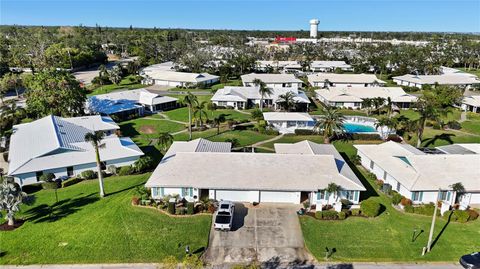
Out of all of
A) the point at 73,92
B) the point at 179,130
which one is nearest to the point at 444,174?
the point at 179,130

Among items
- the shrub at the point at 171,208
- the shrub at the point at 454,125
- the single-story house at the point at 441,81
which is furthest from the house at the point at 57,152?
the single-story house at the point at 441,81

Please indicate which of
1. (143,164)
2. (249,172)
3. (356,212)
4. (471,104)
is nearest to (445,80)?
(471,104)

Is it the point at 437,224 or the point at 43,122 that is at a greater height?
the point at 43,122

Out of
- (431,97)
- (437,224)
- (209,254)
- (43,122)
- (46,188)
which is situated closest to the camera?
(209,254)

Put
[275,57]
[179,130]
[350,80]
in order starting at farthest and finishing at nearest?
[275,57]
[350,80]
[179,130]

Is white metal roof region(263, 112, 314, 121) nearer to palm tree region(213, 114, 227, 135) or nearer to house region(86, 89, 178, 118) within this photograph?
palm tree region(213, 114, 227, 135)

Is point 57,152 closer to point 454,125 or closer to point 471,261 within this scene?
point 471,261

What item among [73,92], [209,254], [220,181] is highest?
[73,92]

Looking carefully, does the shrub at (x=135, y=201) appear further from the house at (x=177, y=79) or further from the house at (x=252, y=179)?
the house at (x=177, y=79)

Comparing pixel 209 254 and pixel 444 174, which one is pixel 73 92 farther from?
pixel 444 174
